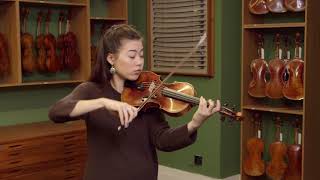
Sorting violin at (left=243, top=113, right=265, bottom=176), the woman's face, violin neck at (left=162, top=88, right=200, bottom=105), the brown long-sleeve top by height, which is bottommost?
violin at (left=243, top=113, right=265, bottom=176)

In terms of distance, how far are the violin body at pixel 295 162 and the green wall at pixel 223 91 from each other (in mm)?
743

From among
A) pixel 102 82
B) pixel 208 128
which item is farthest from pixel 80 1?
pixel 102 82

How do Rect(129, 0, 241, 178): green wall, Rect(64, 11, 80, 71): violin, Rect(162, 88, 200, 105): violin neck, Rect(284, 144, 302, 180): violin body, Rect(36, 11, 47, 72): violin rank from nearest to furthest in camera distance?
Rect(162, 88, 200, 105): violin neck → Rect(284, 144, 302, 180): violin body → Rect(36, 11, 47, 72): violin → Rect(64, 11, 80, 71): violin → Rect(129, 0, 241, 178): green wall

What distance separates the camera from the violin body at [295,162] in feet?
11.2

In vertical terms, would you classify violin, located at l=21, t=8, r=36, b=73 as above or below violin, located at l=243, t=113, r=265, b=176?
above

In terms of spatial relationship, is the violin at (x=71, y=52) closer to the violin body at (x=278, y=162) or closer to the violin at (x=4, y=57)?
the violin at (x=4, y=57)

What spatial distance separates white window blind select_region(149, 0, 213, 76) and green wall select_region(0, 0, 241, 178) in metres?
0.09

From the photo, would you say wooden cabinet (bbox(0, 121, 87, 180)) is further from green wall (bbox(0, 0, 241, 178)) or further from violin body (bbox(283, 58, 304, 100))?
violin body (bbox(283, 58, 304, 100))

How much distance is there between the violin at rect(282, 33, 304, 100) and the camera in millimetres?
3344

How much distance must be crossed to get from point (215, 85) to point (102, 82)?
236 centimetres

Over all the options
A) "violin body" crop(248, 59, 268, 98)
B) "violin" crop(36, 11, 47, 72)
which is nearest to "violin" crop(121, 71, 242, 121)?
"violin body" crop(248, 59, 268, 98)

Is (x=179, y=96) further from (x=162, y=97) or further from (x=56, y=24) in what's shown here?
(x=56, y=24)

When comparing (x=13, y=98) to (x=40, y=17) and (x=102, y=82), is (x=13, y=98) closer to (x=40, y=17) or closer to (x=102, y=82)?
(x=40, y=17)

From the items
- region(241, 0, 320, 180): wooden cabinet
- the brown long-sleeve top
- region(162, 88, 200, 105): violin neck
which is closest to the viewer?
the brown long-sleeve top
